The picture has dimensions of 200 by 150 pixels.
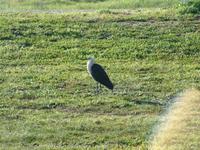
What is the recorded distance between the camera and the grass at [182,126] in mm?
10422

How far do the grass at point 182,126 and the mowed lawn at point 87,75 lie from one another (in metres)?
0.21

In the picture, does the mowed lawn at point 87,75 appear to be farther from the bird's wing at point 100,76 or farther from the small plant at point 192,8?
the small plant at point 192,8

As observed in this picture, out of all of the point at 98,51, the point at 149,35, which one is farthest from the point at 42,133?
the point at 149,35

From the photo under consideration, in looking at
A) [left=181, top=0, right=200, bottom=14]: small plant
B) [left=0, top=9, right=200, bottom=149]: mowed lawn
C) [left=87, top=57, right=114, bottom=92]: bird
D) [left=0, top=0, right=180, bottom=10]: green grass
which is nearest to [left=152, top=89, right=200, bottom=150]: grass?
[left=0, top=9, right=200, bottom=149]: mowed lawn

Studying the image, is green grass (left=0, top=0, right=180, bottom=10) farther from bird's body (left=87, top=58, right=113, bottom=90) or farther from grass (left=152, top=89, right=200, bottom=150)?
grass (left=152, top=89, right=200, bottom=150)

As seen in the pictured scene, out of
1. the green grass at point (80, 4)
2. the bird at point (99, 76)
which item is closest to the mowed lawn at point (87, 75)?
the bird at point (99, 76)

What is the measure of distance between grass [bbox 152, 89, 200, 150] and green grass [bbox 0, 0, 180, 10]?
36.5ft

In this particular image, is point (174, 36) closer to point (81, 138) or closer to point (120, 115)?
point (120, 115)

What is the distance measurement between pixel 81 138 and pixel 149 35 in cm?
719

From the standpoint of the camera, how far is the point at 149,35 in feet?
57.6

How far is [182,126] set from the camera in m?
11.4

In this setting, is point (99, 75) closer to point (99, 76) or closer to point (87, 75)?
point (99, 76)

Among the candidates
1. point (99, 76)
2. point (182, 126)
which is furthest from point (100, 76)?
point (182, 126)

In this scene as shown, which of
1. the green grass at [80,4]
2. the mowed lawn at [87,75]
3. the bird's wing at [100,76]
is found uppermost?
the bird's wing at [100,76]
